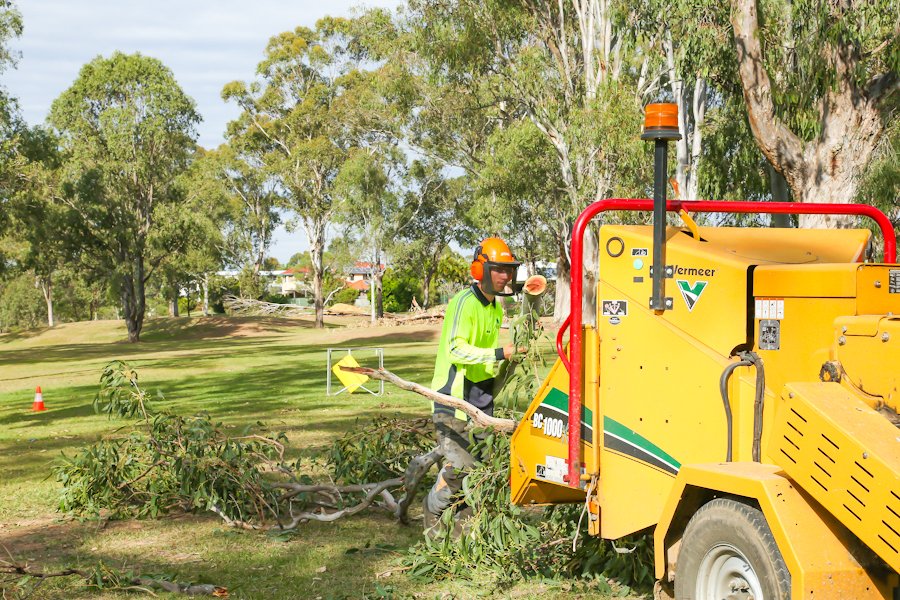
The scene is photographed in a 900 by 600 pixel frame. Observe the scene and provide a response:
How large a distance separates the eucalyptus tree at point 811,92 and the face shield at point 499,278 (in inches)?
412

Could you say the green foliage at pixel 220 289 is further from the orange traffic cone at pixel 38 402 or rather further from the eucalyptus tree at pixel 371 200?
the orange traffic cone at pixel 38 402

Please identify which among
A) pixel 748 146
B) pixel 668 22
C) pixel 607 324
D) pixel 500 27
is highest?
pixel 500 27

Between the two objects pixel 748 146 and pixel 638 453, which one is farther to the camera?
pixel 748 146

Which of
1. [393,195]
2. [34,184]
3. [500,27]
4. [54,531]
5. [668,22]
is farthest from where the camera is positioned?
[393,195]

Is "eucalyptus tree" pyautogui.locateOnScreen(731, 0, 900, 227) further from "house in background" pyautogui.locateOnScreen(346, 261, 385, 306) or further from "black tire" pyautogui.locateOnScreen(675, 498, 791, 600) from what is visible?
"house in background" pyautogui.locateOnScreen(346, 261, 385, 306)

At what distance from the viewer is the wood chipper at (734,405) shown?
3510 millimetres

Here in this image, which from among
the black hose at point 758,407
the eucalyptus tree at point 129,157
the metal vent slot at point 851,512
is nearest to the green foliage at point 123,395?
the black hose at point 758,407

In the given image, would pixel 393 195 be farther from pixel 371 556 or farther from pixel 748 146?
pixel 371 556

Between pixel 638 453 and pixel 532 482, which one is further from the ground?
pixel 638 453

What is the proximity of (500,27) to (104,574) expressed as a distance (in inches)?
1109

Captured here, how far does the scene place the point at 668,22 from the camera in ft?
60.4

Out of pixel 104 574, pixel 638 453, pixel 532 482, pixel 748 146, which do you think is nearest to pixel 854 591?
pixel 638 453

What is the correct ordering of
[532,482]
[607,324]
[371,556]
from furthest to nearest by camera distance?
[371,556] < [532,482] < [607,324]

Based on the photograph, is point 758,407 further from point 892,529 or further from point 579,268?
point 579,268
